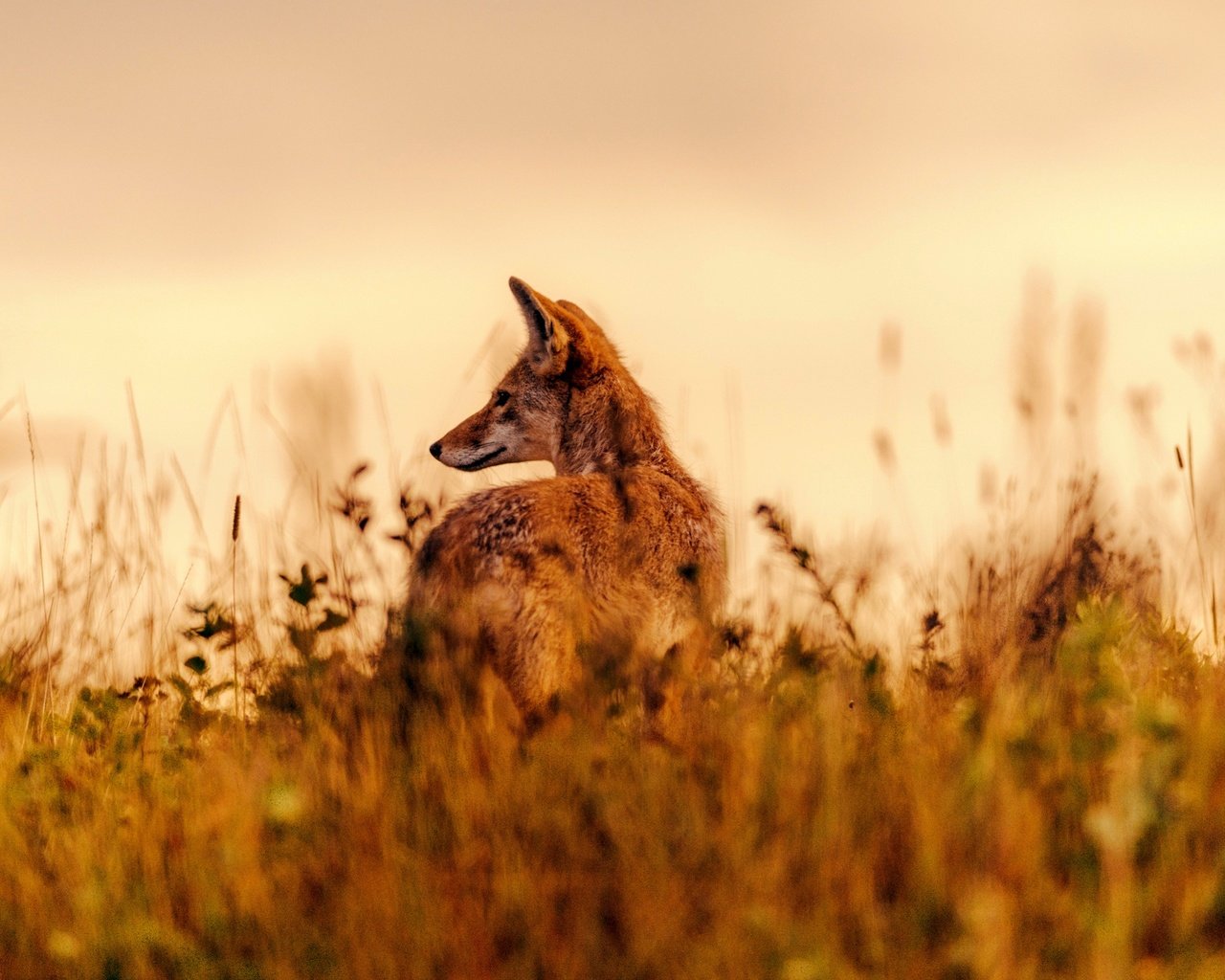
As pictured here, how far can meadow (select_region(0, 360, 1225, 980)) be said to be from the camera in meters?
2.90

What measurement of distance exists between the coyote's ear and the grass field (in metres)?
1.24

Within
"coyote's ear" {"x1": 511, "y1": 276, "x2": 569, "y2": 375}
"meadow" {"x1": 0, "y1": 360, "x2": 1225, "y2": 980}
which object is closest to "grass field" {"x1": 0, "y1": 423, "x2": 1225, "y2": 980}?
"meadow" {"x1": 0, "y1": 360, "x2": 1225, "y2": 980}

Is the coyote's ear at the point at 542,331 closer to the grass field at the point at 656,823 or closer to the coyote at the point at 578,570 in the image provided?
the coyote at the point at 578,570

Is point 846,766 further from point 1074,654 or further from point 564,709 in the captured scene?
point 564,709

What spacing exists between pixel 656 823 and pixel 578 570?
145 cm

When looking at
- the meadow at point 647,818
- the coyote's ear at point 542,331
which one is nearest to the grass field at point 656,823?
the meadow at point 647,818

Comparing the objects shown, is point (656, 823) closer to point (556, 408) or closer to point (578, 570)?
point (578, 570)

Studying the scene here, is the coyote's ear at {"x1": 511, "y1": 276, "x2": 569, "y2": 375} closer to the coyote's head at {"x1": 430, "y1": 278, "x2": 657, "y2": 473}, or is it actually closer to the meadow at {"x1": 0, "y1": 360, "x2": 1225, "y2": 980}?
the coyote's head at {"x1": 430, "y1": 278, "x2": 657, "y2": 473}

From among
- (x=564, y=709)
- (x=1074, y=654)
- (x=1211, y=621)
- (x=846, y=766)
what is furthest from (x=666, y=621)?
(x=1211, y=621)

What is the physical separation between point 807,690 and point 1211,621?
2737 mm

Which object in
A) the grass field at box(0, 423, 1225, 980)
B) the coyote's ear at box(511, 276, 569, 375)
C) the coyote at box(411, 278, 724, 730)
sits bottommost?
the grass field at box(0, 423, 1225, 980)

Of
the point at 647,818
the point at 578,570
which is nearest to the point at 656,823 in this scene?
the point at 647,818

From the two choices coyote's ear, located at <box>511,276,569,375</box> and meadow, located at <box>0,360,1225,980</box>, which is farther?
coyote's ear, located at <box>511,276,569,375</box>

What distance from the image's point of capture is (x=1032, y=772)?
11.5 ft
